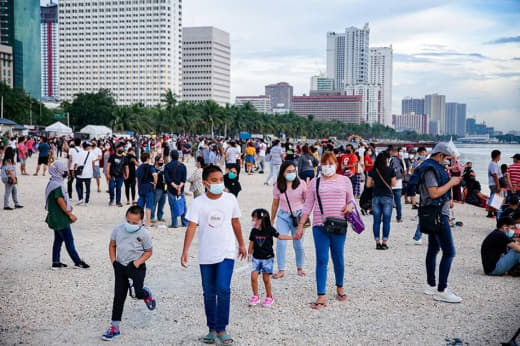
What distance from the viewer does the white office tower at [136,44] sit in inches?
7510

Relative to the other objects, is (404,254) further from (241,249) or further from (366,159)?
(366,159)

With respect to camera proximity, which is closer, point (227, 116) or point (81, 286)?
point (81, 286)

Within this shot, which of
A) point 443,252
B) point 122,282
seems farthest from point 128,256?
point 443,252

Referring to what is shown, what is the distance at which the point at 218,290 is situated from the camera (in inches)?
198

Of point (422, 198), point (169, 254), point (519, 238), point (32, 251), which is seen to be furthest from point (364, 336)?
point (32, 251)

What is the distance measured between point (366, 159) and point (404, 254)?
7.60 metres

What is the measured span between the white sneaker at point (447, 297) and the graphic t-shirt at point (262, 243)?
84.9 inches

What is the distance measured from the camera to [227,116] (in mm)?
107875

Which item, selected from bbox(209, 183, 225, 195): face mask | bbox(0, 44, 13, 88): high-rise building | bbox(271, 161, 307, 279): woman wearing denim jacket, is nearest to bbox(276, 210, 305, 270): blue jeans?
bbox(271, 161, 307, 279): woman wearing denim jacket

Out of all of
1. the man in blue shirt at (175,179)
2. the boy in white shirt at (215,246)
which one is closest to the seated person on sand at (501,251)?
the boy in white shirt at (215,246)

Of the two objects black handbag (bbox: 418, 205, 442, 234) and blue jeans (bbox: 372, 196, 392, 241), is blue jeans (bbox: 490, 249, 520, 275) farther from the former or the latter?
blue jeans (bbox: 372, 196, 392, 241)

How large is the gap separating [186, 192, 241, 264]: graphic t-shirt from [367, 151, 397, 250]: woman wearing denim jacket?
512 centimetres

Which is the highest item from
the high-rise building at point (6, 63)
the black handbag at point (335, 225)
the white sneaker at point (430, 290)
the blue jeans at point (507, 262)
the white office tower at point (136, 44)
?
the white office tower at point (136, 44)

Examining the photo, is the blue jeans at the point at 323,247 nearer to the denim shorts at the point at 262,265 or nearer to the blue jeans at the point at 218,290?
the denim shorts at the point at 262,265
